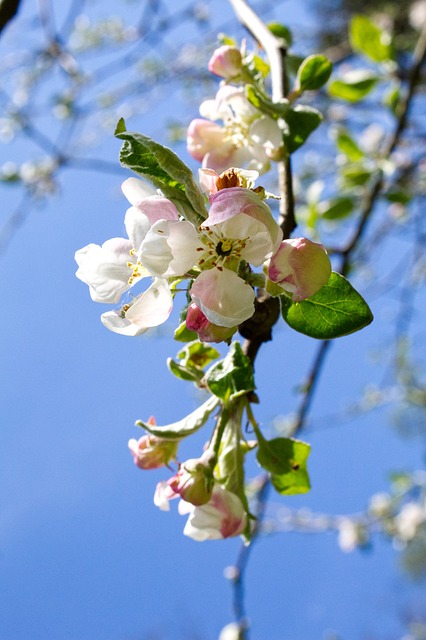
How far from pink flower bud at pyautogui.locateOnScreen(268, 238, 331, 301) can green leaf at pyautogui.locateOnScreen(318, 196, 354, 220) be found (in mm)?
1095

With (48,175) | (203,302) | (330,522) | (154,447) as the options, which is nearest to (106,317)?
(203,302)

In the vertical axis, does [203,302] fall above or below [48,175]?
above

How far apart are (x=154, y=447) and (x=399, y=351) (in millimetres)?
2518

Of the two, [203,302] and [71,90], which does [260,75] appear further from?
[71,90]

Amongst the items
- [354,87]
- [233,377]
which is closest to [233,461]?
[233,377]

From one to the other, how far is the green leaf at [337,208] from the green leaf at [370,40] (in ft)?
1.01

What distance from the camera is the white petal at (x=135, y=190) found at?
0.52 m

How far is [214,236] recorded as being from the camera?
486 mm

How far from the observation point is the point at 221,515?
60 cm

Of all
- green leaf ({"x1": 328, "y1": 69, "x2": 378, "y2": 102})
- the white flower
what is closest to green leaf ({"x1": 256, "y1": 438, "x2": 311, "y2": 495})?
green leaf ({"x1": 328, "y1": 69, "x2": 378, "y2": 102})

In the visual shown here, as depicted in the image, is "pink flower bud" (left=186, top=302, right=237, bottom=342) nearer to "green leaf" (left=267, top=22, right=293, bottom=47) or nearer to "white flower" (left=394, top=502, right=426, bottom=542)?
"green leaf" (left=267, top=22, right=293, bottom=47)

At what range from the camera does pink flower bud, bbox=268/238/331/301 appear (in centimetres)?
47

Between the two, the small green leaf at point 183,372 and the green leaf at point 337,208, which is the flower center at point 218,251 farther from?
the green leaf at point 337,208

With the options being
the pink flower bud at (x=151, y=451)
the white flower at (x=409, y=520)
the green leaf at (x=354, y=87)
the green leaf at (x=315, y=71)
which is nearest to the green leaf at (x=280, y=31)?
Result: the green leaf at (x=315, y=71)
